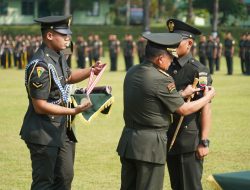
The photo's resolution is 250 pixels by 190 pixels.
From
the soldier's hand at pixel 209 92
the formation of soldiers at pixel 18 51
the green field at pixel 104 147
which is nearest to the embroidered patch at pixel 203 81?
the soldier's hand at pixel 209 92

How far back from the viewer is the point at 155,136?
6.07 m

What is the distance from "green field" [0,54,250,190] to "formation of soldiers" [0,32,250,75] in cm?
1151

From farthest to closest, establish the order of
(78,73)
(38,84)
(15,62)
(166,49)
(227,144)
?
(15,62) < (227,144) < (78,73) < (38,84) < (166,49)

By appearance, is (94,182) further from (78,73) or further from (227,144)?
(227,144)

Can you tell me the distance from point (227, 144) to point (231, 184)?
254 inches

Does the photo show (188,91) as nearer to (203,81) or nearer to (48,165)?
(203,81)

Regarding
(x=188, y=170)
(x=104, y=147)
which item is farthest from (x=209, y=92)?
(x=104, y=147)

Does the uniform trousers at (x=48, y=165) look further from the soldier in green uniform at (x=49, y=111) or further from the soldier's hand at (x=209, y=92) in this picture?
the soldier's hand at (x=209, y=92)

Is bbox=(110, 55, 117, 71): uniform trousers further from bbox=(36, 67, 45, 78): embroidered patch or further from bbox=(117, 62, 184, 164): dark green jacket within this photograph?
bbox=(117, 62, 184, 164): dark green jacket

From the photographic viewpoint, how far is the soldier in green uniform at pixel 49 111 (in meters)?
6.54

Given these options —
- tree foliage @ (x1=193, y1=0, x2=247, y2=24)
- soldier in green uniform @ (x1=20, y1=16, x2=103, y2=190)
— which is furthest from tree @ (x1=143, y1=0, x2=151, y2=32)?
soldier in green uniform @ (x1=20, y1=16, x2=103, y2=190)

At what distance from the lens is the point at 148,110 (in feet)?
19.7

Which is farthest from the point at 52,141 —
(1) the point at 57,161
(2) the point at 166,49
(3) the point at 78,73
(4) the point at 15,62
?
(4) the point at 15,62

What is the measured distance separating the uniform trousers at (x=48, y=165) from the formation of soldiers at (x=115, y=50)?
23.6 meters
